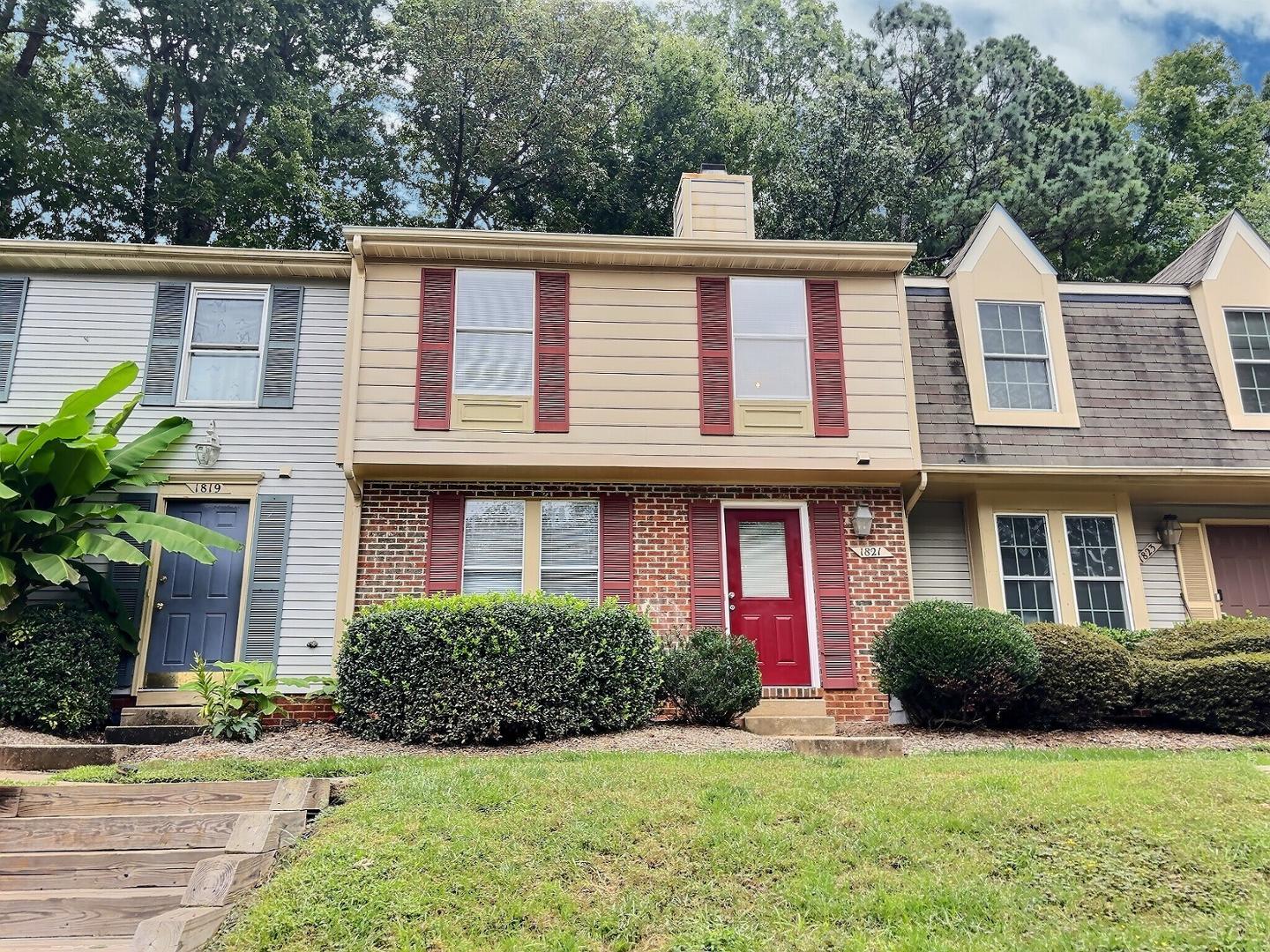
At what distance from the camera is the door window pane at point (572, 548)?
10406mm

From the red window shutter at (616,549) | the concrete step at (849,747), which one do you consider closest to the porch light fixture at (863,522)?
the red window shutter at (616,549)

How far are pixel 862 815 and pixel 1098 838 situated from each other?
4.11ft

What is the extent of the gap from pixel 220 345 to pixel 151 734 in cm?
464

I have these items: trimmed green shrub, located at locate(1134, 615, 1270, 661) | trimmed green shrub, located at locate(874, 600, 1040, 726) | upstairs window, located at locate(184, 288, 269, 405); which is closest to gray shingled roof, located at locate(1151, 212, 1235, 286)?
trimmed green shrub, located at locate(1134, 615, 1270, 661)

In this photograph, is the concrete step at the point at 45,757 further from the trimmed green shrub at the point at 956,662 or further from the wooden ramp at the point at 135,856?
the trimmed green shrub at the point at 956,662

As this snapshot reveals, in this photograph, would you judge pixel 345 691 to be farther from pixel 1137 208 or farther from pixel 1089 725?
pixel 1137 208

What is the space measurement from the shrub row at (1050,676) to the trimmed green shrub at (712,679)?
150 cm

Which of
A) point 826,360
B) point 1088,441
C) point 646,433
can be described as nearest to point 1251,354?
point 1088,441

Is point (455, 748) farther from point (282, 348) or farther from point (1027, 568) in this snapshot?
point (1027, 568)

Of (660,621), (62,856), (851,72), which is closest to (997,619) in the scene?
(660,621)

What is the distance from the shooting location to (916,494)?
418 inches

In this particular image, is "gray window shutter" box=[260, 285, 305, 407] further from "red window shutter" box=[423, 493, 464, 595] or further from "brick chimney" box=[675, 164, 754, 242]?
"brick chimney" box=[675, 164, 754, 242]

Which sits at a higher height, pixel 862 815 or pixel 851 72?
pixel 851 72

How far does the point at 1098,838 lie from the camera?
15.9ft
